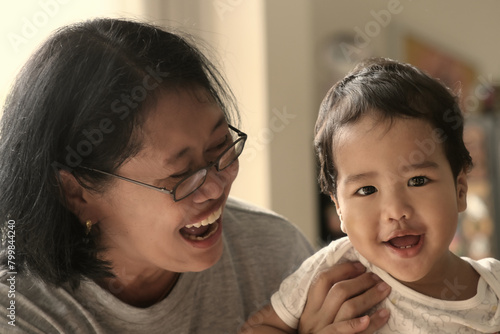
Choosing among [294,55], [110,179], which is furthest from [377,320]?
[294,55]

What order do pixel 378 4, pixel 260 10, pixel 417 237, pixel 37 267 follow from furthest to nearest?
pixel 378 4, pixel 260 10, pixel 37 267, pixel 417 237

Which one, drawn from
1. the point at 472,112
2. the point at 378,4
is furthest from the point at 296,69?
the point at 472,112

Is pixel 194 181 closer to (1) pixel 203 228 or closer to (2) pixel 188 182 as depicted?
(2) pixel 188 182

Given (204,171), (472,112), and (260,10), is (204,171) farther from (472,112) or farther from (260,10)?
(472,112)

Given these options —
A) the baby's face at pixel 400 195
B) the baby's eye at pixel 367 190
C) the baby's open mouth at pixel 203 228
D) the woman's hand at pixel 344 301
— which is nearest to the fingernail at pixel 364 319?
the woman's hand at pixel 344 301

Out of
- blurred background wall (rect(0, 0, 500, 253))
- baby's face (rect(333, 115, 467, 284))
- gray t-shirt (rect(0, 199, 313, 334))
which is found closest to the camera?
baby's face (rect(333, 115, 467, 284))

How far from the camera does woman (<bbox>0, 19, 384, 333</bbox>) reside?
129cm

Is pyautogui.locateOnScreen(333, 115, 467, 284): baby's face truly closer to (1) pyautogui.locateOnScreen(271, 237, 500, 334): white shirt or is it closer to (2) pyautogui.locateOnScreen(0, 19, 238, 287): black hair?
Answer: (1) pyautogui.locateOnScreen(271, 237, 500, 334): white shirt

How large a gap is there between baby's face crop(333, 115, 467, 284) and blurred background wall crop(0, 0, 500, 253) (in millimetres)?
353

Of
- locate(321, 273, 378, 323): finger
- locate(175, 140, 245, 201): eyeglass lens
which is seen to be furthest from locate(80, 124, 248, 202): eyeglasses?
locate(321, 273, 378, 323): finger

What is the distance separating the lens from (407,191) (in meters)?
1.25

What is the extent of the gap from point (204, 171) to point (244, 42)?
6.07 ft

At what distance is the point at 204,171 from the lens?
129 cm

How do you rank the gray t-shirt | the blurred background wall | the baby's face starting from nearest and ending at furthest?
1. the baby's face
2. the gray t-shirt
3. the blurred background wall
